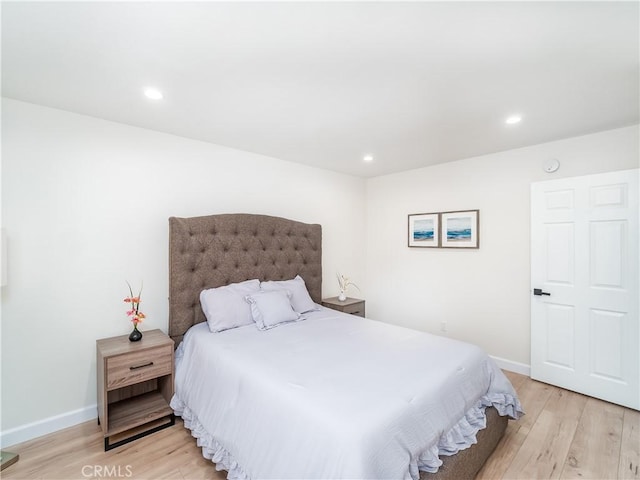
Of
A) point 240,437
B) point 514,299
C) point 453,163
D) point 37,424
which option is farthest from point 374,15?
point 37,424

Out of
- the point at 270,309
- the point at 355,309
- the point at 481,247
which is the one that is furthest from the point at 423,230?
the point at 270,309

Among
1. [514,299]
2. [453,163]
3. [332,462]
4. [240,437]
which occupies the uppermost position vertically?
[453,163]

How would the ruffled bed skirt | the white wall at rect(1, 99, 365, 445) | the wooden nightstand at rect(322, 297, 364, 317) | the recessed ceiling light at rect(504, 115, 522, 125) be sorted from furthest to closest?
the wooden nightstand at rect(322, 297, 364, 317)
the recessed ceiling light at rect(504, 115, 522, 125)
the white wall at rect(1, 99, 365, 445)
the ruffled bed skirt

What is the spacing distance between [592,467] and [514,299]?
1.58m

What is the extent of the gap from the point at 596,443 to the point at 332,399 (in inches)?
82.3

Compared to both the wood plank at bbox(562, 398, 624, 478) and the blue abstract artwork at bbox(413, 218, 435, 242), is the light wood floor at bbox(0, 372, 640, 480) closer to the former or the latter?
the wood plank at bbox(562, 398, 624, 478)

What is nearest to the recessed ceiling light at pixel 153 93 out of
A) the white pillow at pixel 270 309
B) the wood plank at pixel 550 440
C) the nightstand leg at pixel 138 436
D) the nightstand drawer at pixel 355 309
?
the white pillow at pixel 270 309

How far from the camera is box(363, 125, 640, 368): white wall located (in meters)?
2.83

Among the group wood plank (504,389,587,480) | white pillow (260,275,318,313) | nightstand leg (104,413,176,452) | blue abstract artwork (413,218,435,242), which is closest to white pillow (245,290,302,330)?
white pillow (260,275,318,313)

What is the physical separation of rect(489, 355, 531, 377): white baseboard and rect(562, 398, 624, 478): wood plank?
52 centimetres

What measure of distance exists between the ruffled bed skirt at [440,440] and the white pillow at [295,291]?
121 centimetres

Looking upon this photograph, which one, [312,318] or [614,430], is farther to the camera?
[312,318]

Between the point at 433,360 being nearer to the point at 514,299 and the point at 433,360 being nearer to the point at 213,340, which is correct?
the point at 213,340

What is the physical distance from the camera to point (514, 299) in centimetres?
314
